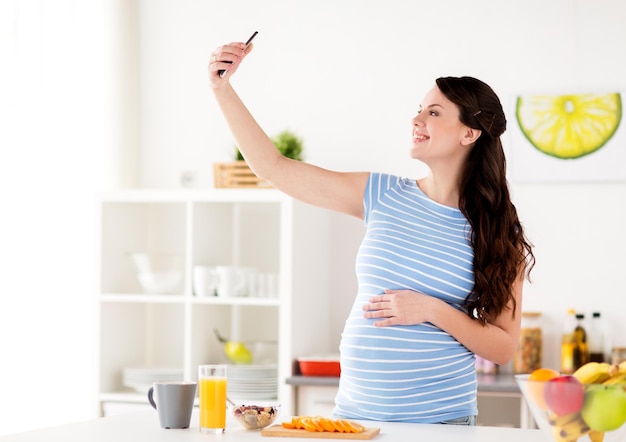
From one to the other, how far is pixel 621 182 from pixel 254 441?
2463mm

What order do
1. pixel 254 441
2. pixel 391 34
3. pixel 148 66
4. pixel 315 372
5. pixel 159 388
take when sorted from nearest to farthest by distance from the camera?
pixel 254 441, pixel 159 388, pixel 315 372, pixel 391 34, pixel 148 66

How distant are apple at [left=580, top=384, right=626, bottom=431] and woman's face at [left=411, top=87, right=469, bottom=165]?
34.4 inches

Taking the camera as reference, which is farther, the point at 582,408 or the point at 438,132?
the point at 438,132

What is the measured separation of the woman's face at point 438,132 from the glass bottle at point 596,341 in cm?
161

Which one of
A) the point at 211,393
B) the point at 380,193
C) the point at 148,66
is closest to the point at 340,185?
the point at 380,193

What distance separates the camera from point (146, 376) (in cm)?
361

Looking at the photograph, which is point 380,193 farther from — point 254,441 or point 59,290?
point 59,290

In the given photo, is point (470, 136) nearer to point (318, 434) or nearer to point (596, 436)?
point (318, 434)

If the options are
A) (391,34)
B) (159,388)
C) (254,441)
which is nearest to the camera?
(254,441)

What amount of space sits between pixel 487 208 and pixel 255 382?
1668 millimetres

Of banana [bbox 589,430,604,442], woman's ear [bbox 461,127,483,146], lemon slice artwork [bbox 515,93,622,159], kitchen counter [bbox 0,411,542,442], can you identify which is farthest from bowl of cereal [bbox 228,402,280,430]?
lemon slice artwork [bbox 515,93,622,159]

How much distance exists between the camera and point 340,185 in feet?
7.00

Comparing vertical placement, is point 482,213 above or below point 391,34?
below

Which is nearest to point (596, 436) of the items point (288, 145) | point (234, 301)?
point (234, 301)
